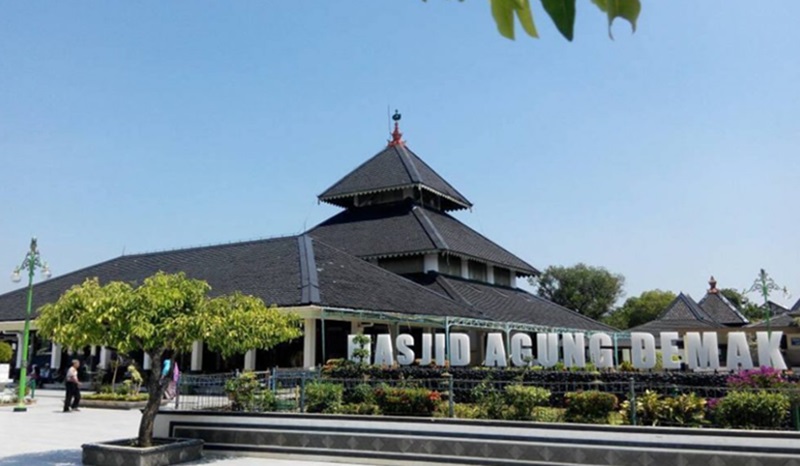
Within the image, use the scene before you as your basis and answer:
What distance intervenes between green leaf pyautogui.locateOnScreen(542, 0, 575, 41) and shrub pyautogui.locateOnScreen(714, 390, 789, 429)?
1200 centimetres

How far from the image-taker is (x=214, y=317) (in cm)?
1176

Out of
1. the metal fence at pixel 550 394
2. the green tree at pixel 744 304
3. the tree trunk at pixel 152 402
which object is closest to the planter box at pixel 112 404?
the metal fence at pixel 550 394

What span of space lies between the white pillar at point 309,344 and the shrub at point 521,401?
10637 mm

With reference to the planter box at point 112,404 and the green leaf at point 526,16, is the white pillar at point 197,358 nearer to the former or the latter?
the planter box at point 112,404

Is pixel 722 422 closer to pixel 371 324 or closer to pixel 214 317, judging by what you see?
pixel 214 317

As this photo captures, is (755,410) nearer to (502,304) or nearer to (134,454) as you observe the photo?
(134,454)

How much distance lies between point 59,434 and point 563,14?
16.3 metres

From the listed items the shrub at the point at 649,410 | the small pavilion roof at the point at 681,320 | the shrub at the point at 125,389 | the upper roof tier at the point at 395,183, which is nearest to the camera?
the shrub at the point at 649,410

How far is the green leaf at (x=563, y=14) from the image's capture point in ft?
4.34

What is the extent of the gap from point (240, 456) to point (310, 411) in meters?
1.96

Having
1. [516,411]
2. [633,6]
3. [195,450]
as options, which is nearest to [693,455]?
[516,411]

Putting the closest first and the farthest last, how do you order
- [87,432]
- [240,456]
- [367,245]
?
[240,456] → [87,432] → [367,245]

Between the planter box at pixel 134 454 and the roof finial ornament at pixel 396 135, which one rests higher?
the roof finial ornament at pixel 396 135

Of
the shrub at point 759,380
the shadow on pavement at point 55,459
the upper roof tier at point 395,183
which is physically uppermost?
the upper roof tier at point 395,183
